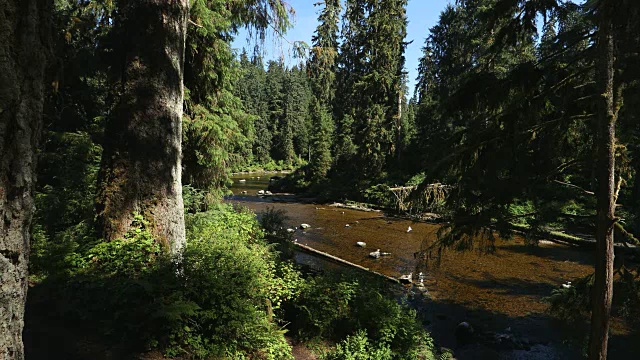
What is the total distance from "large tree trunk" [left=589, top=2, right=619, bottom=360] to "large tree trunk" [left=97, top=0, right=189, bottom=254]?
22.6ft

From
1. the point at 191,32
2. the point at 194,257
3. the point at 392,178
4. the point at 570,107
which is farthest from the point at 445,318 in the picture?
the point at 392,178

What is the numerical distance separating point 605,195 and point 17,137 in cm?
678

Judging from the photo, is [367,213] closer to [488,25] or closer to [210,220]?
[210,220]

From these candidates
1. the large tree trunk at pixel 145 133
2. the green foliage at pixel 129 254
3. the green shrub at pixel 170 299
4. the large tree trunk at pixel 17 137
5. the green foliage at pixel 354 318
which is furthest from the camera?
the green foliage at pixel 354 318

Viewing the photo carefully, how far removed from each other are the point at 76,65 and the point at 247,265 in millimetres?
8312

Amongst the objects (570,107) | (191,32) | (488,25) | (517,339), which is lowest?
(517,339)

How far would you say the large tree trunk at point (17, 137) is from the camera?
1796 mm

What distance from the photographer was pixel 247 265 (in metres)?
6.36

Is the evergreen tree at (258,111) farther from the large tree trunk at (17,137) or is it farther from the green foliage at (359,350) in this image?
the large tree trunk at (17,137)

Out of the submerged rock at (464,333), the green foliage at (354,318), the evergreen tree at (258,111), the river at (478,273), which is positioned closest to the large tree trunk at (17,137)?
the green foliage at (354,318)

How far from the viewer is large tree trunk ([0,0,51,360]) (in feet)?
5.89

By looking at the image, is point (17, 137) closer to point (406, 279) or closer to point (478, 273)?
point (406, 279)

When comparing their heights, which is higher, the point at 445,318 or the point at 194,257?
the point at 194,257

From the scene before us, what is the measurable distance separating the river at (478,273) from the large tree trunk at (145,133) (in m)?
5.06
